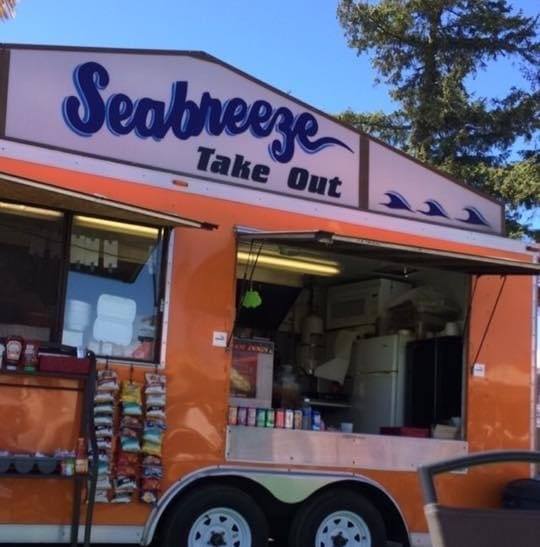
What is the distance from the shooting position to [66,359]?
5125mm

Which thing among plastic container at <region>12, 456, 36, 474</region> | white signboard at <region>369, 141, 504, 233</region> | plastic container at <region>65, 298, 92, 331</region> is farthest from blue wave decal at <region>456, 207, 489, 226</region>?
plastic container at <region>12, 456, 36, 474</region>

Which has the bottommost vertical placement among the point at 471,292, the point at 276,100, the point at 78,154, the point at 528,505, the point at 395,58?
the point at 528,505

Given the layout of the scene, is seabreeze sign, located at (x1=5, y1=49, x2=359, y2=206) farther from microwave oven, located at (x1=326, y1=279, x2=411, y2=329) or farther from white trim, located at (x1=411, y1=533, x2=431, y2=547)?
white trim, located at (x1=411, y1=533, x2=431, y2=547)

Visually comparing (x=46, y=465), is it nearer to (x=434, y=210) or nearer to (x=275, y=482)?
(x=275, y=482)

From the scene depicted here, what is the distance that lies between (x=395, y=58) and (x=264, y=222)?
16.3 m

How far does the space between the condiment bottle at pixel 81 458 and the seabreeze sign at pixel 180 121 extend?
2.00 m

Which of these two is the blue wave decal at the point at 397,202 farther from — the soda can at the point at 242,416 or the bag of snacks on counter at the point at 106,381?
the bag of snacks on counter at the point at 106,381

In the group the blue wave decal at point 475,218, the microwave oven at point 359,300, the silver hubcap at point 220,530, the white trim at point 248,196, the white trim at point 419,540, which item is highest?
the blue wave decal at point 475,218

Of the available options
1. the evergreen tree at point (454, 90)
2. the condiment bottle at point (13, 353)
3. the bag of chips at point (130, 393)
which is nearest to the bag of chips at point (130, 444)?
the bag of chips at point (130, 393)

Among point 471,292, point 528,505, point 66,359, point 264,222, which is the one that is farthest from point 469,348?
point 66,359

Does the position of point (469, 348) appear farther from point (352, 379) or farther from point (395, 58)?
point (395, 58)

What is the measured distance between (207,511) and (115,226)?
206 centimetres

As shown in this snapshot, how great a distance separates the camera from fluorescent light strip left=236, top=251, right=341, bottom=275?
6.88 meters

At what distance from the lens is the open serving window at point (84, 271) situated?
5348 millimetres
